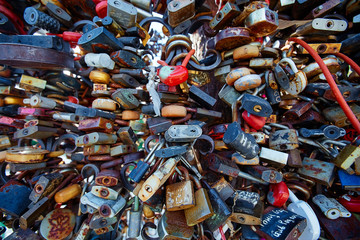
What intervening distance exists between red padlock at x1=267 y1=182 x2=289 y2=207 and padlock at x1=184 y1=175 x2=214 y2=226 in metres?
0.48

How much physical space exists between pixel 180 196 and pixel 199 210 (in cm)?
14

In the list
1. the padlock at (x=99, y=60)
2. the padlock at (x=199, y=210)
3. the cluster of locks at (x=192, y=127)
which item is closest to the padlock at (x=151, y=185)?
the cluster of locks at (x=192, y=127)

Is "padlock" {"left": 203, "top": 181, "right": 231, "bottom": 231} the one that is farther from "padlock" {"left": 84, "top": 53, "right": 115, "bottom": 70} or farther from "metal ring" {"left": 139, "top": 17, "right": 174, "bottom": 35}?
"metal ring" {"left": 139, "top": 17, "right": 174, "bottom": 35}

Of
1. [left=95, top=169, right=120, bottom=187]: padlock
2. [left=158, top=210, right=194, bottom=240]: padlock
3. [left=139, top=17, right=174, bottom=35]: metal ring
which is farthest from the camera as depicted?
[left=139, top=17, right=174, bottom=35]: metal ring

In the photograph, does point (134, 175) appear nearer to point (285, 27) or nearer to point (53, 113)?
point (53, 113)

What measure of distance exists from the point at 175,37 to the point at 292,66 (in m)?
0.88

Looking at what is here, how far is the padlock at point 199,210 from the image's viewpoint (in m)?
0.99

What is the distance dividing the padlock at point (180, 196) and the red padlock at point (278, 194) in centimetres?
59

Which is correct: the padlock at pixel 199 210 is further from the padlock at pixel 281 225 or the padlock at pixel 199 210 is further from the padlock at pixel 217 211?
the padlock at pixel 281 225

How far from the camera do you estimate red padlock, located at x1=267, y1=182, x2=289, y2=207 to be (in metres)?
1.14

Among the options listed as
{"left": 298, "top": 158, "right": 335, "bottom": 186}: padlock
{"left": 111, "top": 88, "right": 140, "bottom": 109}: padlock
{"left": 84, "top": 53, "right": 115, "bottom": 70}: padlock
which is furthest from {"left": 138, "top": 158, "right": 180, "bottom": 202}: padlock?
{"left": 298, "top": 158, "right": 335, "bottom": 186}: padlock

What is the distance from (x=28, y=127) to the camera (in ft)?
4.58

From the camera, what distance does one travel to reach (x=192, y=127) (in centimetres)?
110

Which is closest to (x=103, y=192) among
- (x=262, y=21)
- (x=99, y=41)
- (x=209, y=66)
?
(x=99, y=41)
